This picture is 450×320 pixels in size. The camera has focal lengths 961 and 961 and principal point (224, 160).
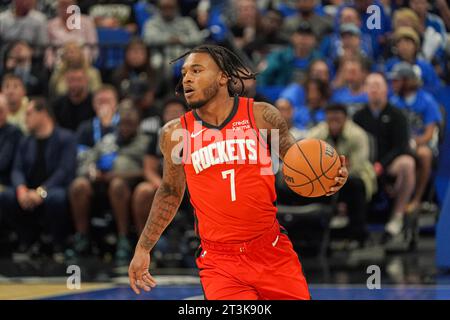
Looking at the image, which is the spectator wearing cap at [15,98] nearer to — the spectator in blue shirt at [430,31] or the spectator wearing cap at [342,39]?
the spectator wearing cap at [342,39]

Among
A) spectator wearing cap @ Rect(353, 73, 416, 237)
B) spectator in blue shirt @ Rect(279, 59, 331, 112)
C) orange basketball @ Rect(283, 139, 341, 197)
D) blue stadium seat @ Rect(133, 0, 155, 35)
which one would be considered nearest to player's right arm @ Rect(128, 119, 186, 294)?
orange basketball @ Rect(283, 139, 341, 197)

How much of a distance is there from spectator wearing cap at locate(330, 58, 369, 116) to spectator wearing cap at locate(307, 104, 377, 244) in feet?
2.53

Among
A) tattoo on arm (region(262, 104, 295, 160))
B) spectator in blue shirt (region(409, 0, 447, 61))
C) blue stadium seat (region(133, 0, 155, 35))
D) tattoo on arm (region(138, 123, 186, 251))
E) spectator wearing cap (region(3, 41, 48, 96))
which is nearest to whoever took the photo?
tattoo on arm (region(262, 104, 295, 160))

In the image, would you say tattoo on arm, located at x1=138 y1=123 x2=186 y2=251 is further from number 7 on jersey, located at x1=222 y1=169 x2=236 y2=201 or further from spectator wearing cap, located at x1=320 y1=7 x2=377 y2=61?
spectator wearing cap, located at x1=320 y1=7 x2=377 y2=61

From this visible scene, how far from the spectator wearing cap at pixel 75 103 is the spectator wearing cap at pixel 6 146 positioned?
69cm

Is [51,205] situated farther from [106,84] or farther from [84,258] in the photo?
[106,84]

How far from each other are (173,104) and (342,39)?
2660mm

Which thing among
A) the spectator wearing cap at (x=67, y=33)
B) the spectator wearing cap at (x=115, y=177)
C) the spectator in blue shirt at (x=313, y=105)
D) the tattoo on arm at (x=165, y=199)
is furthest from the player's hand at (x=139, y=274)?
the spectator wearing cap at (x=67, y=33)

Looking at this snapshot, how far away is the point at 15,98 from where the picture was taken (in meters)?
12.3

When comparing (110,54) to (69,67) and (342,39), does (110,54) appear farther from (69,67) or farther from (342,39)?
(342,39)

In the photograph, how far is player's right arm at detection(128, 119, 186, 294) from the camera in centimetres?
565

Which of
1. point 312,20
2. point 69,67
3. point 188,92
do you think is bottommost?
point 188,92

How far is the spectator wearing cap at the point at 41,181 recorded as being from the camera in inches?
437

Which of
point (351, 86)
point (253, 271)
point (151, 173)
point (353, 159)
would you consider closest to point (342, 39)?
point (351, 86)
